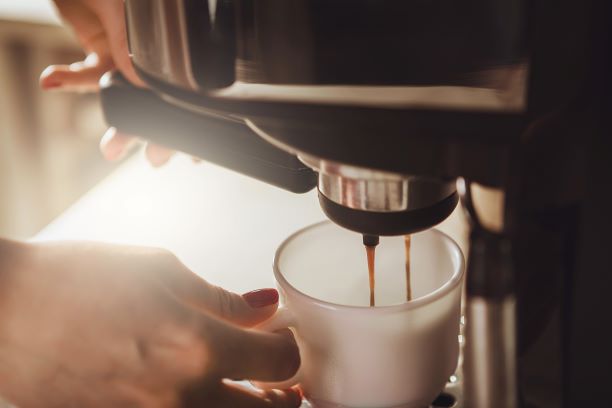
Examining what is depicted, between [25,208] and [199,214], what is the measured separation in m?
0.88

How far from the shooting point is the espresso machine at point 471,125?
260mm

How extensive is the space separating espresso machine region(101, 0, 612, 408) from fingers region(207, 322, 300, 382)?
93 mm

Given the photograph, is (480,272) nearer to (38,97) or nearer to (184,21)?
(184,21)

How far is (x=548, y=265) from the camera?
325 millimetres

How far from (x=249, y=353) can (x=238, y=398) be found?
30 mm

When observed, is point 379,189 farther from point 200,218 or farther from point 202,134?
point 200,218

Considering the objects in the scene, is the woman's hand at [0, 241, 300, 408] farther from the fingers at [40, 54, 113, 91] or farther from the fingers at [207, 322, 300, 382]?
the fingers at [40, 54, 113, 91]

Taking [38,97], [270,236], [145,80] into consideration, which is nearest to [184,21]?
[145,80]

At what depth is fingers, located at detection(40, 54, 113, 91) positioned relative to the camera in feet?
2.04

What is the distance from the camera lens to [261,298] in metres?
0.43

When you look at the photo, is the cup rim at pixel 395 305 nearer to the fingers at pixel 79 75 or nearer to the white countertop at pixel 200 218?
the white countertop at pixel 200 218

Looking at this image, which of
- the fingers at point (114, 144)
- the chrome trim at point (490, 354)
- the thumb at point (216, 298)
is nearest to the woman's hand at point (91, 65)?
the fingers at point (114, 144)

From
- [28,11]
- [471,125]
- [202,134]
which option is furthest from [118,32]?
[28,11]

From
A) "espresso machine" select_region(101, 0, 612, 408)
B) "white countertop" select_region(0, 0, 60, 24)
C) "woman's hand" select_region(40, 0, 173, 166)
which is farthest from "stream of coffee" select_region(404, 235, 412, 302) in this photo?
"white countertop" select_region(0, 0, 60, 24)
